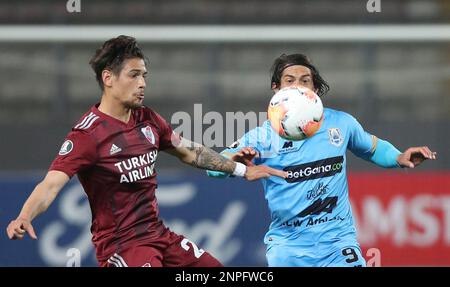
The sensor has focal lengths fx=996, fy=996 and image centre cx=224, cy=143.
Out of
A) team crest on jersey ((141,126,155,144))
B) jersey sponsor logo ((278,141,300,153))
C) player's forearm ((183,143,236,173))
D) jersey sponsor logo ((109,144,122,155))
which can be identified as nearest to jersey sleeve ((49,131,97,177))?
jersey sponsor logo ((109,144,122,155))

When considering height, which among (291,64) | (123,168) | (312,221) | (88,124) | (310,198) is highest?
(291,64)

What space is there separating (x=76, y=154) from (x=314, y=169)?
1.66m

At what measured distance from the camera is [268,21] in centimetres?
1053

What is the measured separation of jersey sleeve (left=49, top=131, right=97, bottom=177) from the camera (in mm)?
5613

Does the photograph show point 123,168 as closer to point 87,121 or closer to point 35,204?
point 87,121

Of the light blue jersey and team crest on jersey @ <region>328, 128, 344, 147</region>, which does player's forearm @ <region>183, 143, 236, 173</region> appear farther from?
team crest on jersey @ <region>328, 128, 344, 147</region>

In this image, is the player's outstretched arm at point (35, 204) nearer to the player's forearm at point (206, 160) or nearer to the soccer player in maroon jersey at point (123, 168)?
the soccer player in maroon jersey at point (123, 168)

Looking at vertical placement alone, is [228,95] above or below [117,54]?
below

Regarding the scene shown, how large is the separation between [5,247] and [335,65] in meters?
3.84

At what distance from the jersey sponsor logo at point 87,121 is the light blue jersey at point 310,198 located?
39.6 inches

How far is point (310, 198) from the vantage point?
6.42m

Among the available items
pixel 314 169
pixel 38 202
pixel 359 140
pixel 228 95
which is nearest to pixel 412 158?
pixel 359 140

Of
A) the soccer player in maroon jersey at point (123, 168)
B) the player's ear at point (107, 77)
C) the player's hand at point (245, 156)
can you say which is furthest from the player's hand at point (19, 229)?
the player's hand at point (245, 156)

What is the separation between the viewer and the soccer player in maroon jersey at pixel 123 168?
573cm
